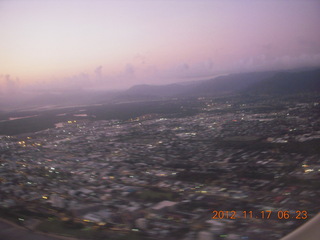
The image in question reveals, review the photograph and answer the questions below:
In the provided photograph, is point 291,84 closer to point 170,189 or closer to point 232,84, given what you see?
point 232,84

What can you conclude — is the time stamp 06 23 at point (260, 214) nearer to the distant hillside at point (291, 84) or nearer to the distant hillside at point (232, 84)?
the distant hillside at point (291, 84)

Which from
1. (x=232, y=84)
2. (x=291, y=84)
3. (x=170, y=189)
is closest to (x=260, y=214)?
(x=170, y=189)

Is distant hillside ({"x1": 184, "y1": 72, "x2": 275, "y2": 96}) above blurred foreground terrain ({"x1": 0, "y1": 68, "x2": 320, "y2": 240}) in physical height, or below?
above

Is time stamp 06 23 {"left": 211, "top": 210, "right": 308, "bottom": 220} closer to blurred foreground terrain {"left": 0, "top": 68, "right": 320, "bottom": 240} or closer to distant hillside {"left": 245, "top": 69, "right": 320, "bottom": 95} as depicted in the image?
blurred foreground terrain {"left": 0, "top": 68, "right": 320, "bottom": 240}

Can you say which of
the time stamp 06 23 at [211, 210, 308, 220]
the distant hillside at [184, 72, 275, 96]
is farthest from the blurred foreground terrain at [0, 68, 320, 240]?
the distant hillside at [184, 72, 275, 96]

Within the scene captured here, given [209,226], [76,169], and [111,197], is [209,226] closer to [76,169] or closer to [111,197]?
[111,197]

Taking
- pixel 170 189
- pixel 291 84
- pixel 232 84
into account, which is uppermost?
pixel 232 84
